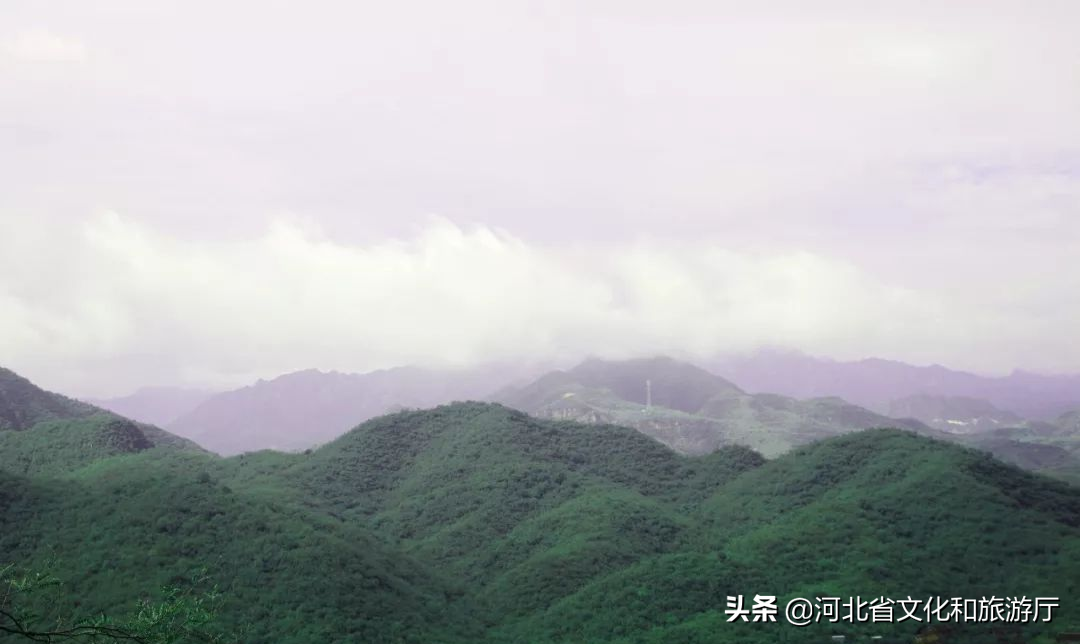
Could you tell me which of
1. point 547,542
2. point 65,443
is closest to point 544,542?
point 547,542

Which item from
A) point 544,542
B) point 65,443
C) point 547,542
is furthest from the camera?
point 65,443

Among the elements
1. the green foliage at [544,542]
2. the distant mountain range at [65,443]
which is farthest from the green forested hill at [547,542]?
the distant mountain range at [65,443]

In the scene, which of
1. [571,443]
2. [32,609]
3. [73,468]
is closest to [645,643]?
[32,609]

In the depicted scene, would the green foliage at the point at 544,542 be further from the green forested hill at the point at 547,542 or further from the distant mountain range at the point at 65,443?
the distant mountain range at the point at 65,443

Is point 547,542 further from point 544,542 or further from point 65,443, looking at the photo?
point 65,443

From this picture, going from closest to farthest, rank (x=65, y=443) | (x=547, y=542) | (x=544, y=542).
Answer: (x=547, y=542) → (x=544, y=542) → (x=65, y=443)

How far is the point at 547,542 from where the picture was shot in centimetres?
6812

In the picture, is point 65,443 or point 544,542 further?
point 65,443

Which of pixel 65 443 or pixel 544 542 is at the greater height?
pixel 65 443

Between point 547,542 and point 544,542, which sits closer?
point 547,542

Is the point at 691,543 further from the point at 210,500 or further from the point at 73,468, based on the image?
the point at 73,468

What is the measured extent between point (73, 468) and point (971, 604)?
7984cm

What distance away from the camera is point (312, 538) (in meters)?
56.4

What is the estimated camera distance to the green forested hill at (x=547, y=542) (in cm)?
4925
